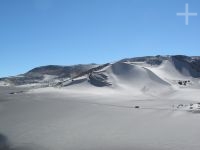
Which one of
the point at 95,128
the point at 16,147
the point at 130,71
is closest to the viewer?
the point at 16,147

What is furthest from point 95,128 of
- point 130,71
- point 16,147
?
point 130,71

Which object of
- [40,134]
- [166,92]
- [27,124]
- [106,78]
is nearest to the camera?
[40,134]

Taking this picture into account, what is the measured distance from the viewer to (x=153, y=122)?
28.0 ft

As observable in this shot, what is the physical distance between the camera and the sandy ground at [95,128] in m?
6.51

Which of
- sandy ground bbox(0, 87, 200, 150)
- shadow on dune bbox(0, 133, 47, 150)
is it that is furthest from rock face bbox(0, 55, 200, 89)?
shadow on dune bbox(0, 133, 47, 150)

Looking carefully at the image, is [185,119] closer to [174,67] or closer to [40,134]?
[40,134]

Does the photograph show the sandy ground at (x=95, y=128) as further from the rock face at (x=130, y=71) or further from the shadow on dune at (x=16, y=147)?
the rock face at (x=130, y=71)

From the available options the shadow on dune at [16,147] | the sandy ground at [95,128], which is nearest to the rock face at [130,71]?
the sandy ground at [95,128]

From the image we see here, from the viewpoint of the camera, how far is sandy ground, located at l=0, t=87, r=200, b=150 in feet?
21.4

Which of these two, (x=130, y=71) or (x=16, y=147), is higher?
(x=130, y=71)

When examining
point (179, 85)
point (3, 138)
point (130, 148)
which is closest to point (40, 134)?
point (3, 138)

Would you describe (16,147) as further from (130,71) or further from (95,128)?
(130,71)

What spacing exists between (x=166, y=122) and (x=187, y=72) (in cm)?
1572

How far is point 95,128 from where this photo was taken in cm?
795
